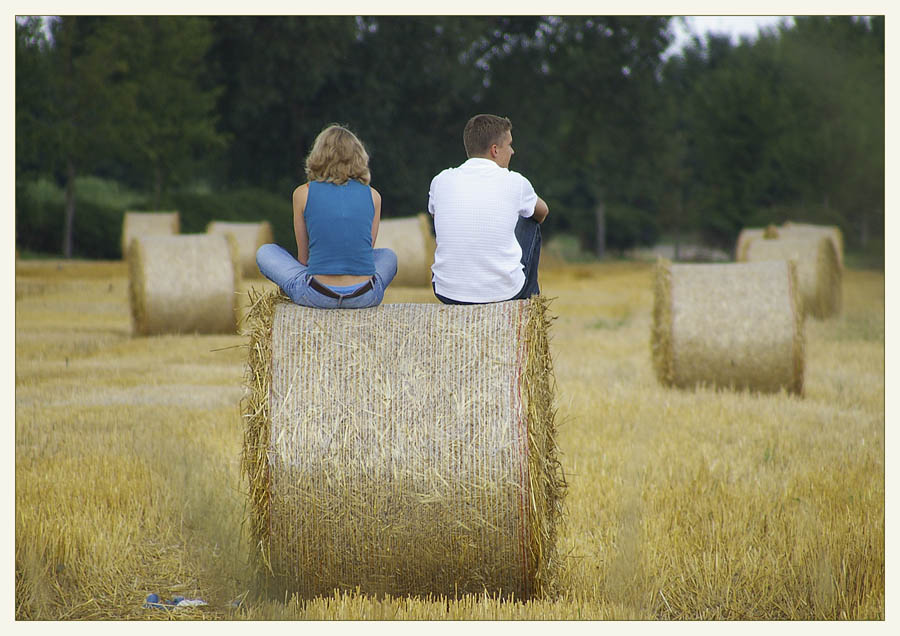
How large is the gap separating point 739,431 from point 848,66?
2074cm

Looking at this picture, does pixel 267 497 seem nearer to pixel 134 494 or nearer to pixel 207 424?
pixel 134 494

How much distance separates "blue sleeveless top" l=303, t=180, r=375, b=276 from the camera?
4.39 metres

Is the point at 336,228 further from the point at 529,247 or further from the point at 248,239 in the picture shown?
the point at 248,239

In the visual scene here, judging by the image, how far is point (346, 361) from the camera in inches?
167

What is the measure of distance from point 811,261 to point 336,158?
1170 centimetres

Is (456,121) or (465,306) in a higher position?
(456,121)

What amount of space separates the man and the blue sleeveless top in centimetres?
40

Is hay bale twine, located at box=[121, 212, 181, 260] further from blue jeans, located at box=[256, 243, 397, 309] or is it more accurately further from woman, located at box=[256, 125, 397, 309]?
woman, located at box=[256, 125, 397, 309]

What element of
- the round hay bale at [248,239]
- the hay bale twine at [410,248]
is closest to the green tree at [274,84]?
the round hay bale at [248,239]

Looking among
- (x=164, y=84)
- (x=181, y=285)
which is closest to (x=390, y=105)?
(x=164, y=84)

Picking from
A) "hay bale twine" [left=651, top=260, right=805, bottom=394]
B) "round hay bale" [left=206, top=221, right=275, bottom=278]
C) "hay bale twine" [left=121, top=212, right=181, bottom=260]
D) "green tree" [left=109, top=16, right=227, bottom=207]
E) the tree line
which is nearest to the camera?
"hay bale twine" [left=651, top=260, right=805, bottom=394]

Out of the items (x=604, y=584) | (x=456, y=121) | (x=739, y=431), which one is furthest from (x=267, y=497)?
(x=456, y=121)

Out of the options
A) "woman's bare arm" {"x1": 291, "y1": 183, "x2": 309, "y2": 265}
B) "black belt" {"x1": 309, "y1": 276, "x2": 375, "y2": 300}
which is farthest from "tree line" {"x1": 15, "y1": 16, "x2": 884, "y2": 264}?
"black belt" {"x1": 309, "y1": 276, "x2": 375, "y2": 300}

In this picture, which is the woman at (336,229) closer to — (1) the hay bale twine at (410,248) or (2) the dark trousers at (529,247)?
(2) the dark trousers at (529,247)
